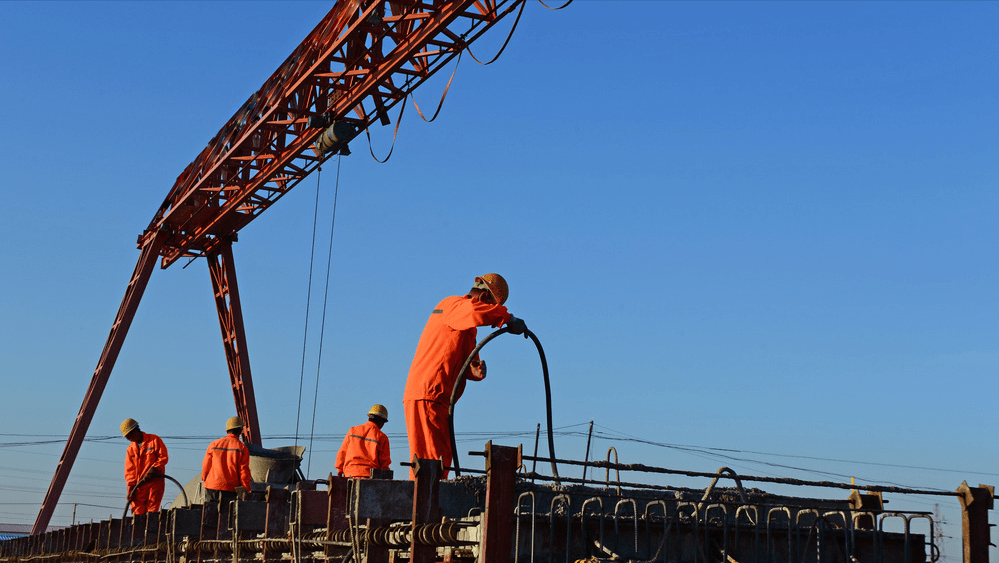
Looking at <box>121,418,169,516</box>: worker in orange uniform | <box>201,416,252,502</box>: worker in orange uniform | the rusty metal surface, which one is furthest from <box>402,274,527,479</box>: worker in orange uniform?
<box>121,418,169,516</box>: worker in orange uniform

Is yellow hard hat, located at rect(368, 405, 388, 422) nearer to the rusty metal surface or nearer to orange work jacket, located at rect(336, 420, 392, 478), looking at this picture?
orange work jacket, located at rect(336, 420, 392, 478)

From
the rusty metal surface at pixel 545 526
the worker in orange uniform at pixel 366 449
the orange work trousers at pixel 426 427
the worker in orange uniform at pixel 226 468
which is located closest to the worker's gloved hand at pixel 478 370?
the orange work trousers at pixel 426 427

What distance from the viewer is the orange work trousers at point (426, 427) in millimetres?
8609

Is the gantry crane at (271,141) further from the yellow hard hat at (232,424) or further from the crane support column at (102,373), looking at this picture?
the yellow hard hat at (232,424)

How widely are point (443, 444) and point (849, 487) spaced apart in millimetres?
3196

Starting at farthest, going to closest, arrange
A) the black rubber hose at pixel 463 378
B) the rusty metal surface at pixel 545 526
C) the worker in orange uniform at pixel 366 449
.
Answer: the worker in orange uniform at pixel 366 449, the black rubber hose at pixel 463 378, the rusty metal surface at pixel 545 526

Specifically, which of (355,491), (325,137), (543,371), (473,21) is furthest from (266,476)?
(355,491)

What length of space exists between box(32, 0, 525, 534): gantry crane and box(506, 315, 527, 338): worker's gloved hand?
820cm

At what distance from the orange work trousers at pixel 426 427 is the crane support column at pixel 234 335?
1700 centimetres

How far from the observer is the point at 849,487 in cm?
737

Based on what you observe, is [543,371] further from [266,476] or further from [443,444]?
[266,476]

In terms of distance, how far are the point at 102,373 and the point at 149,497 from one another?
10795 mm

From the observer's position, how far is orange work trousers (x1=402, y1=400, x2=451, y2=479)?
339 inches

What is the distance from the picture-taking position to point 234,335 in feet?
84.3
